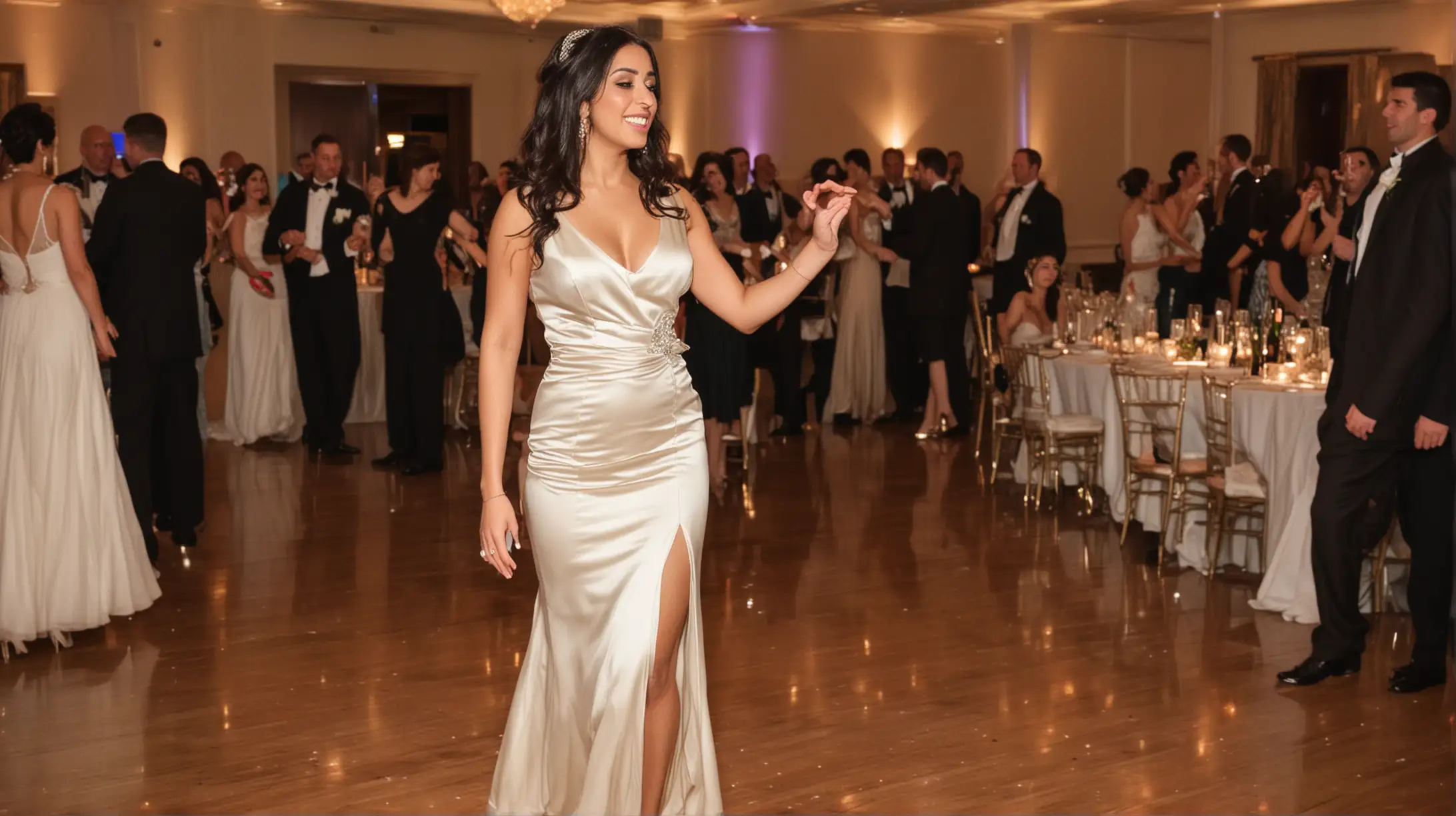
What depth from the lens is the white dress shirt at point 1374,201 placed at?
4520mm

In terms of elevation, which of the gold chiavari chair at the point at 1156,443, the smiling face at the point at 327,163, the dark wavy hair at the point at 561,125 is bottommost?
the gold chiavari chair at the point at 1156,443

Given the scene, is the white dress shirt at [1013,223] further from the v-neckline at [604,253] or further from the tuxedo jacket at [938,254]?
the v-neckline at [604,253]

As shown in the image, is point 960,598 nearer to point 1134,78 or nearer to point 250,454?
point 250,454

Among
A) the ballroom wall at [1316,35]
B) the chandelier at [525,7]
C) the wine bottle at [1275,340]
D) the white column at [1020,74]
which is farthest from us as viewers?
the white column at [1020,74]

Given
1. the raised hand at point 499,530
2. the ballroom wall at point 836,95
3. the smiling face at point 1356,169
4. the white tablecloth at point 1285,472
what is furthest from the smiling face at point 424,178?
the ballroom wall at point 836,95

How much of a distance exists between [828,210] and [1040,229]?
7037mm

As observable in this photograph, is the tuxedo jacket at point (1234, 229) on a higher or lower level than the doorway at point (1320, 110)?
lower

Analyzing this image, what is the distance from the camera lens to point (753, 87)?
661 inches

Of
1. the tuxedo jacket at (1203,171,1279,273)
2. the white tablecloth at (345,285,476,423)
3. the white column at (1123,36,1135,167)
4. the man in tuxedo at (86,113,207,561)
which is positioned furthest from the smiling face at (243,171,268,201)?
the white column at (1123,36,1135,167)

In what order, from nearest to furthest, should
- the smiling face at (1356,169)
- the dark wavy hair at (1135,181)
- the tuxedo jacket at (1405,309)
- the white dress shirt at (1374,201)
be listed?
the tuxedo jacket at (1405,309)
the white dress shirt at (1374,201)
the smiling face at (1356,169)
the dark wavy hair at (1135,181)

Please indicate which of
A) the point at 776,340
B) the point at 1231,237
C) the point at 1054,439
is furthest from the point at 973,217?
the point at 1054,439

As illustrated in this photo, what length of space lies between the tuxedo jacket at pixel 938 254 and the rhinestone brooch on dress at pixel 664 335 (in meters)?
6.67

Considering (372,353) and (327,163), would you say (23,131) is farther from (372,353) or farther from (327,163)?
(372,353)

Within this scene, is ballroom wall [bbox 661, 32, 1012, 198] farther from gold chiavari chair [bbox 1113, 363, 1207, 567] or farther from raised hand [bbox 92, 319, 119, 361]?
raised hand [bbox 92, 319, 119, 361]
